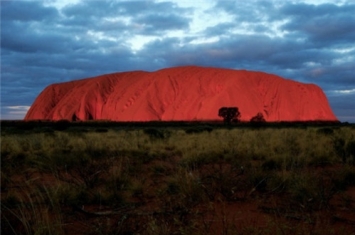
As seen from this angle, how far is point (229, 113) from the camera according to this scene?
228 ft

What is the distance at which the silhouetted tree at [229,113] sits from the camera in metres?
69.1

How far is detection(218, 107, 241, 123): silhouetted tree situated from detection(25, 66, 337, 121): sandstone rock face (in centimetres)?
291

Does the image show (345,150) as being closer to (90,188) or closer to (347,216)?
(347,216)

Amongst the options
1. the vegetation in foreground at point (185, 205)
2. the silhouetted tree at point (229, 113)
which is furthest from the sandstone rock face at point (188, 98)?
the vegetation in foreground at point (185, 205)

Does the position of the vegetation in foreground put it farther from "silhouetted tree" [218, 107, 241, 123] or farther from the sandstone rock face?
the sandstone rock face

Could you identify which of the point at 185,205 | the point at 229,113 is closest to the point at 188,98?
the point at 229,113

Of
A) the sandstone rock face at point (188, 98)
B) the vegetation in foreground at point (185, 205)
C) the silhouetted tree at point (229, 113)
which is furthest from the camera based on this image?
the sandstone rock face at point (188, 98)

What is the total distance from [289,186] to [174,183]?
1.82m

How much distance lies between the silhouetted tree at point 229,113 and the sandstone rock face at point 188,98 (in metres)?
2.91

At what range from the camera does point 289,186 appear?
5715 mm

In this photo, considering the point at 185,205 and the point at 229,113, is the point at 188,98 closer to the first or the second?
the point at 229,113

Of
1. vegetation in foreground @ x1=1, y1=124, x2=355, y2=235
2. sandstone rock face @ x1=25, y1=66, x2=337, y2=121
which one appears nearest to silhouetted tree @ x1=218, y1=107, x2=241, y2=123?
sandstone rock face @ x1=25, y1=66, x2=337, y2=121

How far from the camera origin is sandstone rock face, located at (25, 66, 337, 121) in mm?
78688

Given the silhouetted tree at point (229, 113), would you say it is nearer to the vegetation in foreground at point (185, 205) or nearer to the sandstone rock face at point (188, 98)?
the sandstone rock face at point (188, 98)
